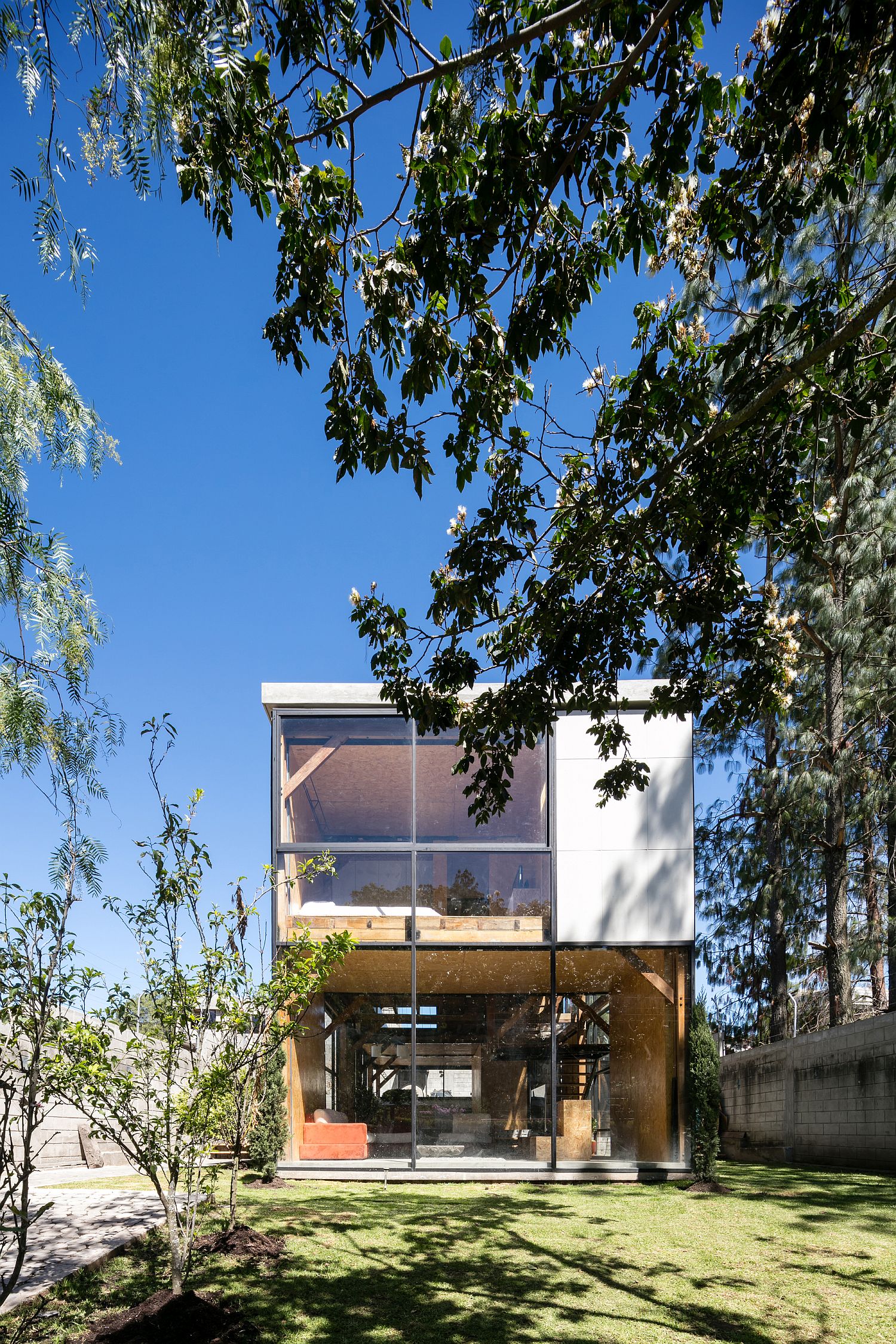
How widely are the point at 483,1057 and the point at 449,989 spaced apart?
2.75ft

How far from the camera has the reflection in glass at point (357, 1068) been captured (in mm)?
11250

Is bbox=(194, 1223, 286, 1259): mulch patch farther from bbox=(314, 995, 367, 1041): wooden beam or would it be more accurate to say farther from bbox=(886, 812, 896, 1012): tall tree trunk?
bbox=(886, 812, 896, 1012): tall tree trunk

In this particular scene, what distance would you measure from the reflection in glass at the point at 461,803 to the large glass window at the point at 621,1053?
1526 mm

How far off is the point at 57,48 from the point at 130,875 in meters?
4.05

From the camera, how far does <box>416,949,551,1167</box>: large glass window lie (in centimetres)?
1122

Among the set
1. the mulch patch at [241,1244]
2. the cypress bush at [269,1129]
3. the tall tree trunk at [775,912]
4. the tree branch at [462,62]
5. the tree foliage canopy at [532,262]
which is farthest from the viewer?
the tall tree trunk at [775,912]

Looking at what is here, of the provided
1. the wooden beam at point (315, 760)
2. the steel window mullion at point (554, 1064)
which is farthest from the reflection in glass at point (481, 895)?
the wooden beam at point (315, 760)

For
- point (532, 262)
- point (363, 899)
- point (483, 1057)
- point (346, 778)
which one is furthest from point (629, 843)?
point (532, 262)

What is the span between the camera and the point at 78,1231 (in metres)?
7.50

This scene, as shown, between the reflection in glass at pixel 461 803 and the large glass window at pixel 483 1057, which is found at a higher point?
the reflection in glass at pixel 461 803

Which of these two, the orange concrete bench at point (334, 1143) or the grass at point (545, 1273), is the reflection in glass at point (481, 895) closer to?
the orange concrete bench at point (334, 1143)

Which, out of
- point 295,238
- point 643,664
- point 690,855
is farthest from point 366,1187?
point 295,238

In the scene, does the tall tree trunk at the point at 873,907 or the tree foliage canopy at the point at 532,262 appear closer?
the tree foliage canopy at the point at 532,262

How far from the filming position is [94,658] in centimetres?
505
